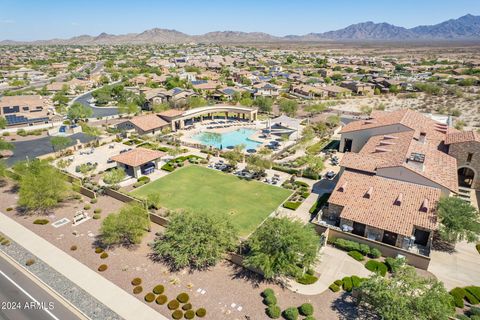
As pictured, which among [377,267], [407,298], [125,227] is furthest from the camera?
[125,227]

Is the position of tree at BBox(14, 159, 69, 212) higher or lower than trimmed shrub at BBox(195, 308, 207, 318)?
higher

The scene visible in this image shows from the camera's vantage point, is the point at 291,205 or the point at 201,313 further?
the point at 291,205

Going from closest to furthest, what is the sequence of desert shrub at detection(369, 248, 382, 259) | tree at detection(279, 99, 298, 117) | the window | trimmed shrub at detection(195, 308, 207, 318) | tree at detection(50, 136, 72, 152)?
trimmed shrub at detection(195, 308, 207, 318)
desert shrub at detection(369, 248, 382, 259)
the window
tree at detection(50, 136, 72, 152)
tree at detection(279, 99, 298, 117)

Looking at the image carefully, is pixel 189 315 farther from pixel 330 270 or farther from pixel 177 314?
pixel 330 270

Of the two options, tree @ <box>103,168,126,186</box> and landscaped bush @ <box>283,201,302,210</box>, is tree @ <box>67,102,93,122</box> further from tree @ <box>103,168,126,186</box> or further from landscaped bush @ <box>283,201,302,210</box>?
landscaped bush @ <box>283,201,302,210</box>

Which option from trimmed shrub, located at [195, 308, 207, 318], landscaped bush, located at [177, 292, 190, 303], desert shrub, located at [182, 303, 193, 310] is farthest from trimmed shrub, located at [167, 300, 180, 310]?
trimmed shrub, located at [195, 308, 207, 318]

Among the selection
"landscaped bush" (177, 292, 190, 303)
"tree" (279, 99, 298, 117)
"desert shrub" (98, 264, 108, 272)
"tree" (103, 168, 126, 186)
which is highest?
"tree" (279, 99, 298, 117)

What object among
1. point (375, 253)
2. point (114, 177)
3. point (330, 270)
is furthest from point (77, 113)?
point (375, 253)
